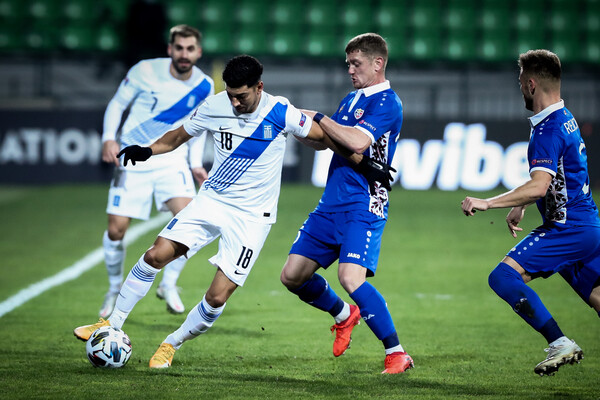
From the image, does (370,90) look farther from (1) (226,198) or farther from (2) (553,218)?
(2) (553,218)

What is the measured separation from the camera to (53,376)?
5227 mm

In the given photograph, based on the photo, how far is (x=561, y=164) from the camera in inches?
199

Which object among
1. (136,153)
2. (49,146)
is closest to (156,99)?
(136,153)

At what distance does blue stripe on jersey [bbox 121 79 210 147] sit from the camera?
293 inches

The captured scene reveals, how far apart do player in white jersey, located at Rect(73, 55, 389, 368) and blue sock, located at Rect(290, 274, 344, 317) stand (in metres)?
0.48

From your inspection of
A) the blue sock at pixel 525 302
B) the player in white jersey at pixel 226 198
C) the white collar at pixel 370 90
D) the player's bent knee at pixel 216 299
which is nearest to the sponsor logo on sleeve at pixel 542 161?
the blue sock at pixel 525 302

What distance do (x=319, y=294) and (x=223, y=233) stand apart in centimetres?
83

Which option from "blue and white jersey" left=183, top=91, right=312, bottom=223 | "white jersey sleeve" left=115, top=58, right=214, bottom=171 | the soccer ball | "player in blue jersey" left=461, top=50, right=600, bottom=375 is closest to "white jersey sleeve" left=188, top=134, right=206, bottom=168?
"white jersey sleeve" left=115, top=58, right=214, bottom=171

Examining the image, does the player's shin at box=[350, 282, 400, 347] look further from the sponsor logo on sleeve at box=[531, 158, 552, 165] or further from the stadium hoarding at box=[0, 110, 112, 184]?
the stadium hoarding at box=[0, 110, 112, 184]

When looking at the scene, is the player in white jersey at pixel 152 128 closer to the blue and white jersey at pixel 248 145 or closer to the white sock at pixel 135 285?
the white sock at pixel 135 285

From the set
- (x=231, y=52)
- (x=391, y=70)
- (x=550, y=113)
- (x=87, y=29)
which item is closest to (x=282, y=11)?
(x=231, y=52)

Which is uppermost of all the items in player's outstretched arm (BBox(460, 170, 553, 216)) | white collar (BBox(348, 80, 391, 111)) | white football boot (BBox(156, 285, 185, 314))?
white collar (BBox(348, 80, 391, 111))

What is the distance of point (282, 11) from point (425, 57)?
3847 mm

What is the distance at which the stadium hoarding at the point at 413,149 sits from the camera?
58.2 feet
